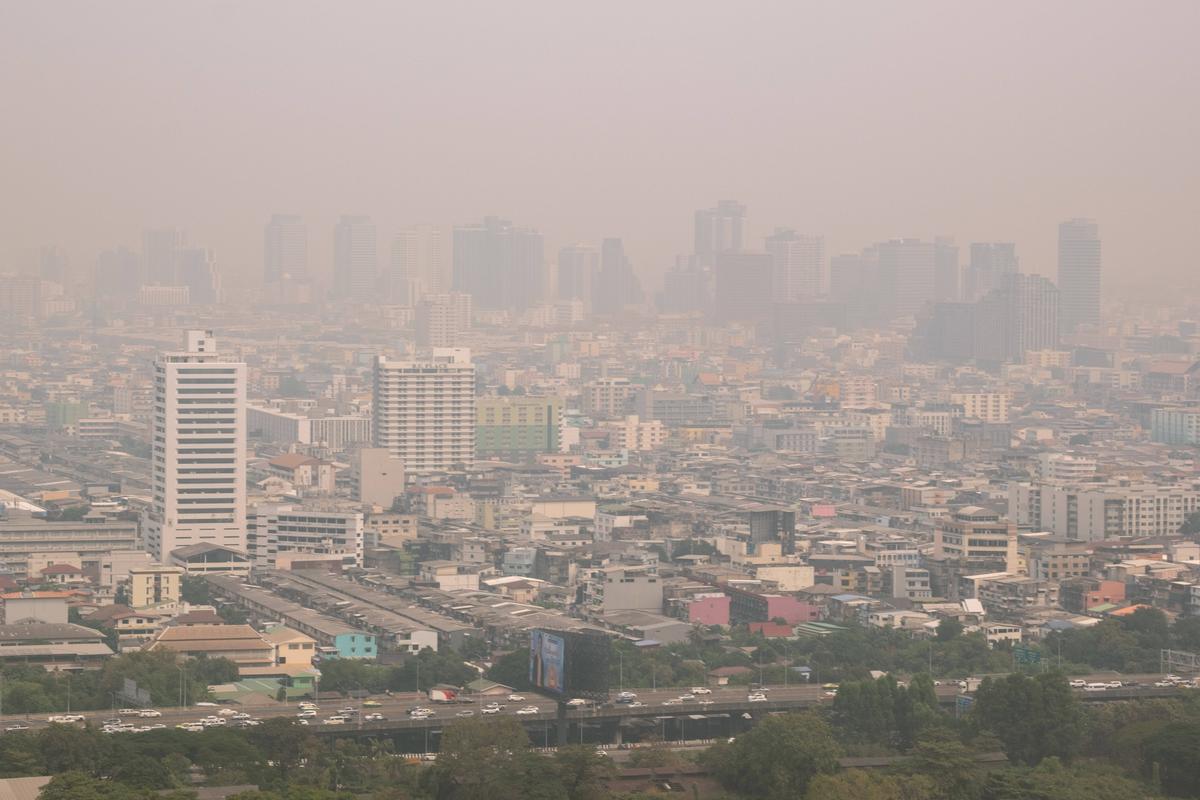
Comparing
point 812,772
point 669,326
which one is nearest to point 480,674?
point 812,772

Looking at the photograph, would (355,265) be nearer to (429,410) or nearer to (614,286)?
(614,286)

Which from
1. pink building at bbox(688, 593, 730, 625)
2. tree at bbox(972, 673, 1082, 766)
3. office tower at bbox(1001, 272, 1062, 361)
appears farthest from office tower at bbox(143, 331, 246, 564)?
office tower at bbox(1001, 272, 1062, 361)

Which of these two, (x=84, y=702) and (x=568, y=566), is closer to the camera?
(x=84, y=702)

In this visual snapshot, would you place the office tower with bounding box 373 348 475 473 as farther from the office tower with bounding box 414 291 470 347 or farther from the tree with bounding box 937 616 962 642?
the office tower with bounding box 414 291 470 347

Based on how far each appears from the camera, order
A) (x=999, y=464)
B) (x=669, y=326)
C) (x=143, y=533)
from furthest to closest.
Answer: (x=669, y=326)
(x=999, y=464)
(x=143, y=533)

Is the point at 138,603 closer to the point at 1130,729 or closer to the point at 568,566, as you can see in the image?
the point at 568,566

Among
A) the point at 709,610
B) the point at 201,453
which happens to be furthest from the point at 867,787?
the point at 201,453

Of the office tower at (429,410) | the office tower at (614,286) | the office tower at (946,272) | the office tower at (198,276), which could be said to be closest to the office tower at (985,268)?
the office tower at (946,272)
